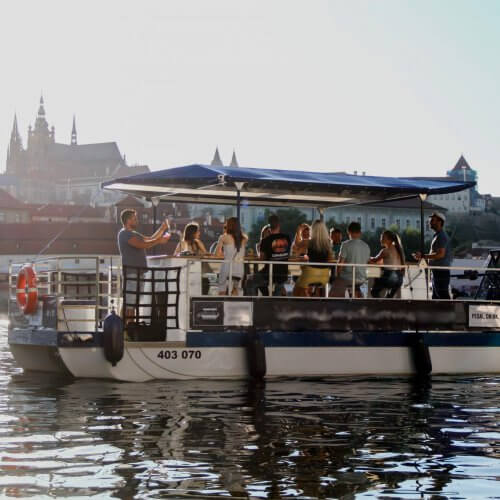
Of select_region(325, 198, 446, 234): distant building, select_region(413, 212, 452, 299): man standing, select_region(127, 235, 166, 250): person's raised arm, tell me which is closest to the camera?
select_region(127, 235, 166, 250): person's raised arm

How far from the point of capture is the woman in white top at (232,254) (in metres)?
15.8

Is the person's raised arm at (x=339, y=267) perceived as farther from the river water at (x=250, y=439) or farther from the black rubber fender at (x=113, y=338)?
the black rubber fender at (x=113, y=338)

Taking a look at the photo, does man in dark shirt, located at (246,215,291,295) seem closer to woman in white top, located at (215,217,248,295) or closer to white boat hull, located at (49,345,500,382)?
woman in white top, located at (215,217,248,295)

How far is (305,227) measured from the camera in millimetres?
17422

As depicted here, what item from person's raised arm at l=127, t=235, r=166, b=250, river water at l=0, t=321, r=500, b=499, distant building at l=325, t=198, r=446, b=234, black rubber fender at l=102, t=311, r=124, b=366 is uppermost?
distant building at l=325, t=198, r=446, b=234

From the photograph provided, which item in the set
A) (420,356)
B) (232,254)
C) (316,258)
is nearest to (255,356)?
(232,254)

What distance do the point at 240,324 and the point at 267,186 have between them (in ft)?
7.58

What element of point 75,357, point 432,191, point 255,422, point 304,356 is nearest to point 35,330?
point 75,357

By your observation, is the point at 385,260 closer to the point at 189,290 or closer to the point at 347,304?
the point at 347,304

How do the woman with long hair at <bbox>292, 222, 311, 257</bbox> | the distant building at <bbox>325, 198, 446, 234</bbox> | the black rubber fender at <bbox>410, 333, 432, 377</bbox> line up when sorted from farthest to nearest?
the distant building at <bbox>325, 198, 446, 234</bbox> < the woman with long hair at <bbox>292, 222, 311, 257</bbox> < the black rubber fender at <bbox>410, 333, 432, 377</bbox>

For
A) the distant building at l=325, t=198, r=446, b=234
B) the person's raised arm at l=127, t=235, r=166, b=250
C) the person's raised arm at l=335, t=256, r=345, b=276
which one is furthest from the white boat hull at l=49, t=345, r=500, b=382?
the distant building at l=325, t=198, r=446, b=234

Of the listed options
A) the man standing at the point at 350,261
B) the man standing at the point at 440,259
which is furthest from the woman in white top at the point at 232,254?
the man standing at the point at 440,259

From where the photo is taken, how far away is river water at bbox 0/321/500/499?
8.24 metres

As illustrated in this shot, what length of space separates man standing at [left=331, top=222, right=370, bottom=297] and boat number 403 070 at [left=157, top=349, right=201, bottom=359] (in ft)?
8.19
